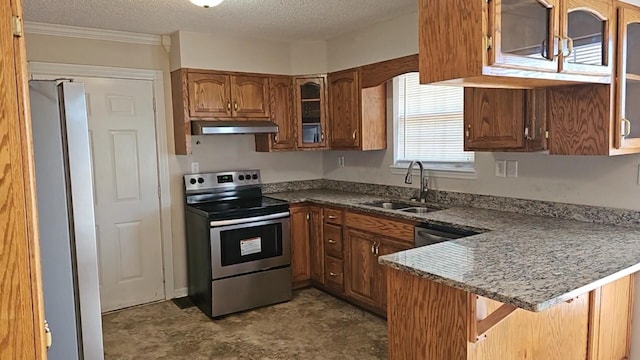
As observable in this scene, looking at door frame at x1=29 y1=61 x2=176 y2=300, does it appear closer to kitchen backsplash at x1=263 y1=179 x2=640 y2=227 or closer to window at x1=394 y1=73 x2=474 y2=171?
kitchen backsplash at x1=263 y1=179 x2=640 y2=227

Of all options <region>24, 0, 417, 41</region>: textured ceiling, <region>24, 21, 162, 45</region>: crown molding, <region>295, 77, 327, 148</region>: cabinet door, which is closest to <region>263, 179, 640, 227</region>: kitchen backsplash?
<region>295, 77, 327, 148</region>: cabinet door

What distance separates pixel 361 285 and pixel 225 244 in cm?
115

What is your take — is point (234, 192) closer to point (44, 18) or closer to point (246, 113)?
point (246, 113)

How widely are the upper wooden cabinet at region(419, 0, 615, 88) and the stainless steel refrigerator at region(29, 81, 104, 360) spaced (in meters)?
1.48

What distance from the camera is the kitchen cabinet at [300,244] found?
4.22m

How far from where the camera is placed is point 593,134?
236cm

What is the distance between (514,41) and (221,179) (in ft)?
10.1

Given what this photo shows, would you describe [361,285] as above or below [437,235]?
below

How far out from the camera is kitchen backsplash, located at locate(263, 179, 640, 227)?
2678mm

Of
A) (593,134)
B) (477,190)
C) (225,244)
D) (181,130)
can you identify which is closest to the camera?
(593,134)

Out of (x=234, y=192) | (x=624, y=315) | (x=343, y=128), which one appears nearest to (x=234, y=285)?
(x=234, y=192)

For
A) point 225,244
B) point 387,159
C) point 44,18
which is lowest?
point 225,244

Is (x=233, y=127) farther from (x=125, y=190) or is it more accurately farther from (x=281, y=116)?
(x=125, y=190)

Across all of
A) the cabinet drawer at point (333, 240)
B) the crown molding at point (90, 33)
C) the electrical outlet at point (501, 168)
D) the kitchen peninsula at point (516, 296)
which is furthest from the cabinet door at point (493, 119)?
the crown molding at point (90, 33)
